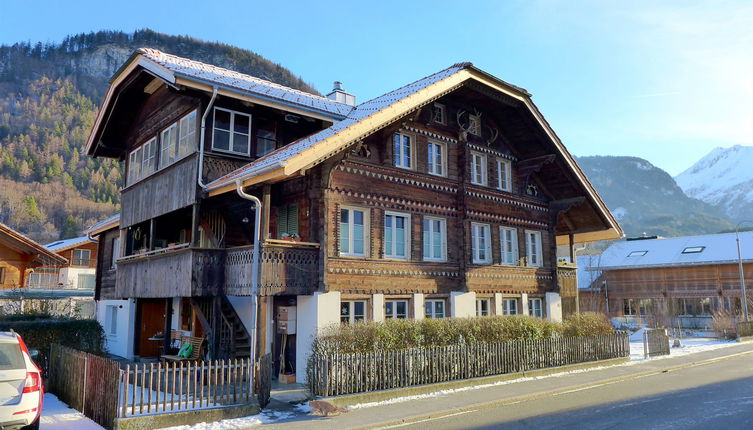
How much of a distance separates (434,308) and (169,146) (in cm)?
1103

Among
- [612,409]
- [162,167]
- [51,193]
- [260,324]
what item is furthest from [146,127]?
[51,193]

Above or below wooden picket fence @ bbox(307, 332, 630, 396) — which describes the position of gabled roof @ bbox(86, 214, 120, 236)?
above

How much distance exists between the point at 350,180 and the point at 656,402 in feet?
34.3

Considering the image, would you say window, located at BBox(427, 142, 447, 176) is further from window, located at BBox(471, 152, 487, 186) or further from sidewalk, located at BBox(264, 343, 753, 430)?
sidewalk, located at BBox(264, 343, 753, 430)

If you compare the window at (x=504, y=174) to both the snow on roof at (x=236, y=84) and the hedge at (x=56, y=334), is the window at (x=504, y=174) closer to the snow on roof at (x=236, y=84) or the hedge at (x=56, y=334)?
the snow on roof at (x=236, y=84)

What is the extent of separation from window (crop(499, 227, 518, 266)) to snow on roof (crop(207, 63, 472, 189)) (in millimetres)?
7457

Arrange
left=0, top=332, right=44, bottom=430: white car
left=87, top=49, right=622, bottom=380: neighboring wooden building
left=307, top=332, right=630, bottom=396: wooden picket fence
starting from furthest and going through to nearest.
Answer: left=87, top=49, right=622, bottom=380: neighboring wooden building, left=307, top=332, right=630, bottom=396: wooden picket fence, left=0, top=332, right=44, bottom=430: white car

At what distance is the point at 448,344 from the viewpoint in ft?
54.2

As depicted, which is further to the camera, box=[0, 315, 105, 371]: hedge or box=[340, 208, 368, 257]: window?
box=[340, 208, 368, 257]: window

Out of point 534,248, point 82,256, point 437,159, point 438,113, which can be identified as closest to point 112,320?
point 437,159

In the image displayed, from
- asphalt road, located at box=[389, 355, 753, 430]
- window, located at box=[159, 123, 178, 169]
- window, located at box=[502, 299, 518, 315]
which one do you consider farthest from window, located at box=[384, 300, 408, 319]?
window, located at box=[159, 123, 178, 169]

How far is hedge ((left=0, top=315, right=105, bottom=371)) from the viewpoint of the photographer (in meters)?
17.4

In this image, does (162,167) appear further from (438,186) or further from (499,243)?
(499,243)

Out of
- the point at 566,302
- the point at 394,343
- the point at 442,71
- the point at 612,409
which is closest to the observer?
the point at 612,409
